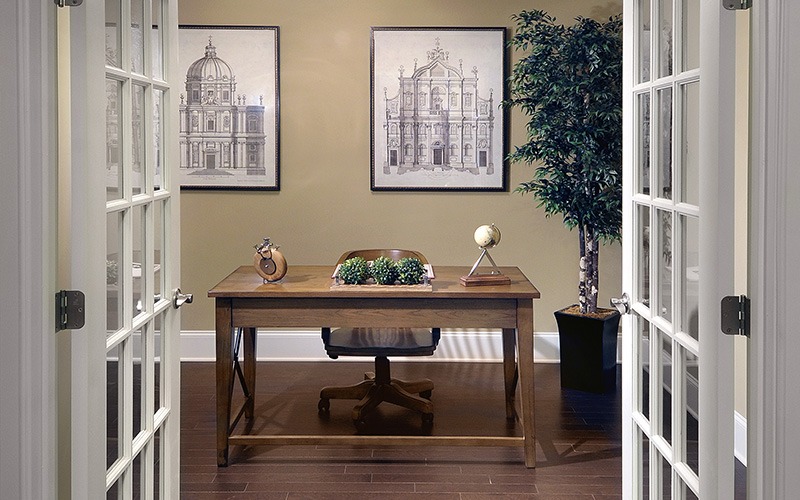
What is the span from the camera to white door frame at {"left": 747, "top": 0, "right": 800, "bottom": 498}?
6.24 ft

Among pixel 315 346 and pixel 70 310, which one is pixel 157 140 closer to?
pixel 70 310

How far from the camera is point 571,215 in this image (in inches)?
212

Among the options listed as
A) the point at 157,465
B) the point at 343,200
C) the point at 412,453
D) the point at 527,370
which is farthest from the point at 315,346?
the point at 157,465

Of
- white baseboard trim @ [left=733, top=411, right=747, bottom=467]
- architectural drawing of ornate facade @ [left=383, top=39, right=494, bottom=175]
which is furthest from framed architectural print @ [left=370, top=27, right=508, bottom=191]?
white baseboard trim @ [left=733, top=411, right=747, bottom=467]

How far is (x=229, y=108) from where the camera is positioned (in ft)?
19.9

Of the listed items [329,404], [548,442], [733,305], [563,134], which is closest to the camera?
[733,305]

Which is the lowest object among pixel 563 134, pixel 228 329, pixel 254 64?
pixel 228 329

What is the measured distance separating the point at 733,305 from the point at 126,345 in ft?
4.94

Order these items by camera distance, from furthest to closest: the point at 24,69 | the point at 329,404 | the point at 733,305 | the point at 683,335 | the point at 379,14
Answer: the point at 379,14
the point at 329,404
the point at 683,335
the point at 733,305
the point at 24,69

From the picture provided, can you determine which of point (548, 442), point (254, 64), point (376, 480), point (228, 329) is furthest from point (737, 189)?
point (254, 64)

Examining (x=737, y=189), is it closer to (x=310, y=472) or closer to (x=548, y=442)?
(x=548, y=442)

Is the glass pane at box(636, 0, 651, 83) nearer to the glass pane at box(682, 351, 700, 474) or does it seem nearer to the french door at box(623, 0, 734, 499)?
the french door at box(623, 0, 734, 499)

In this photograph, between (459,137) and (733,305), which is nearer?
(733,305)

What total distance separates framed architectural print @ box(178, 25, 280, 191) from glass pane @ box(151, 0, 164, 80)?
323 centimetres
